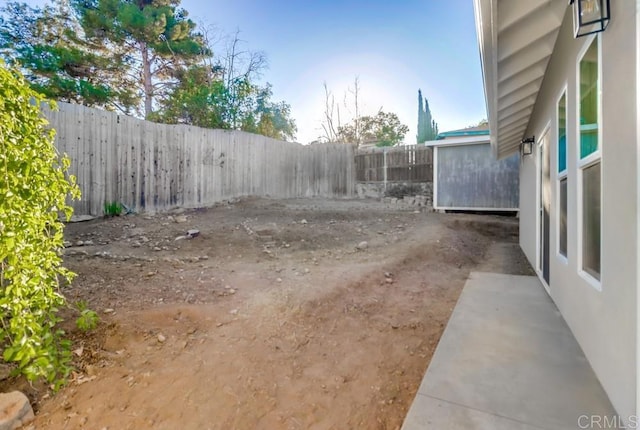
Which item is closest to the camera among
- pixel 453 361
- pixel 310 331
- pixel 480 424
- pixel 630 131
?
pixel 630 131

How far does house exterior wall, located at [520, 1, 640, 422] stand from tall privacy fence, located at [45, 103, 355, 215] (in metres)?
7.13

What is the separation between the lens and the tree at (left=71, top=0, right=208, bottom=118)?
10.4 metres

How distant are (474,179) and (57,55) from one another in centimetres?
1333

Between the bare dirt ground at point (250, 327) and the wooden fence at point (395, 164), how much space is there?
506 centimetres

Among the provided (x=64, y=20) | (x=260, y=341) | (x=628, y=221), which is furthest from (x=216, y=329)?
(x=64, y=20)

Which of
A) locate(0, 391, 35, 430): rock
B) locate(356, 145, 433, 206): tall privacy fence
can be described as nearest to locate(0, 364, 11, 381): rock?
locate(0, 391, 35, 430): rock

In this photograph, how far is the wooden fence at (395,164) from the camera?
33.2 ft

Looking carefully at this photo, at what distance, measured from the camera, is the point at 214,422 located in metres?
1.70

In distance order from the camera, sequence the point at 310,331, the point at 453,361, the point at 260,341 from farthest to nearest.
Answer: the point at 310,331 < the point at 260,341 < the point at 453,361

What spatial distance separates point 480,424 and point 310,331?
1.42 meters

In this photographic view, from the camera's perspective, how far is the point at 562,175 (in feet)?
9.48

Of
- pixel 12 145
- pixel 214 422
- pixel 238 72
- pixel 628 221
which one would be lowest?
pixel 214 422

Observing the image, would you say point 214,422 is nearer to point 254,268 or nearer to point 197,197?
point 254,268

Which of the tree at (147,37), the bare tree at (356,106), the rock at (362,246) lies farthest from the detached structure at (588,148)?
the bare tree at (356,106)
